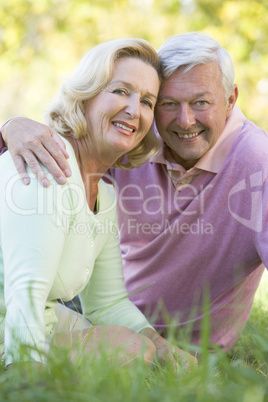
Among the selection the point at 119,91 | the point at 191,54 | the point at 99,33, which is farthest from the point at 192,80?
the point at 99,33

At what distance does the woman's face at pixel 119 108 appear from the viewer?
2385mm

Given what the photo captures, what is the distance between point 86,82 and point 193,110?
63cm

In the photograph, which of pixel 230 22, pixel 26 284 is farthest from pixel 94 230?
pixel 230 22

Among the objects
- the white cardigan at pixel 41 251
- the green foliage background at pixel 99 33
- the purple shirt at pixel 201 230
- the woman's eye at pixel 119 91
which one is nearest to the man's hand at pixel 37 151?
the white cardigan at pixel 41 251

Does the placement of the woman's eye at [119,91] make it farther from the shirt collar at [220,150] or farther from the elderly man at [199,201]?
the shirt collar at [220,150]

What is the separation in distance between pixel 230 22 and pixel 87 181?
934 cm

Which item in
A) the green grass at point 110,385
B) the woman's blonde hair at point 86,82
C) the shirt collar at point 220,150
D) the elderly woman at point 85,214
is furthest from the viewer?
the shirt collar at point 220,150

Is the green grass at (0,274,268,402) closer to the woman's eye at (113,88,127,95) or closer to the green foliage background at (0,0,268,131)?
the woman's eye at (113,88,127,95)

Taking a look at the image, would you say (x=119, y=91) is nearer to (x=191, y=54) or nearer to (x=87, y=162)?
(x=87, y=162)

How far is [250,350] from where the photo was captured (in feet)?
9.49

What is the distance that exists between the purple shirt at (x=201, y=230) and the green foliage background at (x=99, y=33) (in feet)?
27.2

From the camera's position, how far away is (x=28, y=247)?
187 centimetres

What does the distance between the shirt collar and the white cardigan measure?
582mm

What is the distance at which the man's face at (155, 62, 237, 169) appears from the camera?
2.66m
